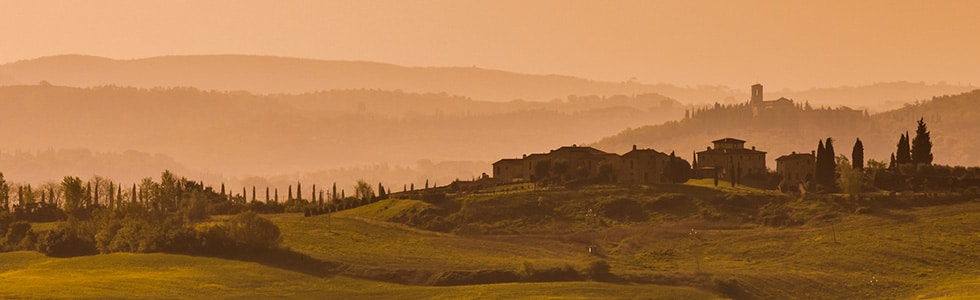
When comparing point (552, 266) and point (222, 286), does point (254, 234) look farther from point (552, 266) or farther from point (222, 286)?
point (552, 266)

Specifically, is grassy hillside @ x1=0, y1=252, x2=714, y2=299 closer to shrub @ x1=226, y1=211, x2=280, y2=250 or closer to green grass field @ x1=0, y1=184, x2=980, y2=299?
green grass field @ x1=0, y1=184, x2=980, y2=299

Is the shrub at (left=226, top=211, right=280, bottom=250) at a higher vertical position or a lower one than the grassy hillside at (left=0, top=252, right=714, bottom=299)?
higher

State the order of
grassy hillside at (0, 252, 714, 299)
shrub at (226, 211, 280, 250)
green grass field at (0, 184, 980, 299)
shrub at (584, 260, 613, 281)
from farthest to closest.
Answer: shrub at (226, 211, 280, 250) → shrub at (584, 260, 613, 281) → green grass field at (0, 184, 980, 299) → grassy hillside at (0, 252, 714, 299)

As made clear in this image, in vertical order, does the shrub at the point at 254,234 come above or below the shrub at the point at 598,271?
above

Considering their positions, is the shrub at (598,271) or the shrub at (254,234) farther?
the shrub at (254,234)

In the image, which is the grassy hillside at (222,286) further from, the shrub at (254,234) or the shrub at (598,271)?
the shrub at (254,234)

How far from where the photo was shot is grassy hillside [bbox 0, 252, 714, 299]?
534 feet

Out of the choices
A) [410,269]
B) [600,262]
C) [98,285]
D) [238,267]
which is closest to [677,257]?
[600,262]

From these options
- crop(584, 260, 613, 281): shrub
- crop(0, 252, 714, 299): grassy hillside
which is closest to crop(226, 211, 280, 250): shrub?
crop(0, 252, 714, 299): grassy hillside

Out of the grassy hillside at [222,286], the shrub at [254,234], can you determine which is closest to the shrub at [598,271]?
the grassy hillside at [222,286]

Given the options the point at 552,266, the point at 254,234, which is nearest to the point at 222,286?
the point at 254,234

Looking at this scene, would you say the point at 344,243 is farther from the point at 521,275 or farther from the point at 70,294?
the point at 70,294

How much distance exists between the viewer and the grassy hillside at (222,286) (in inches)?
6403

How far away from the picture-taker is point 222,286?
16975 cm
